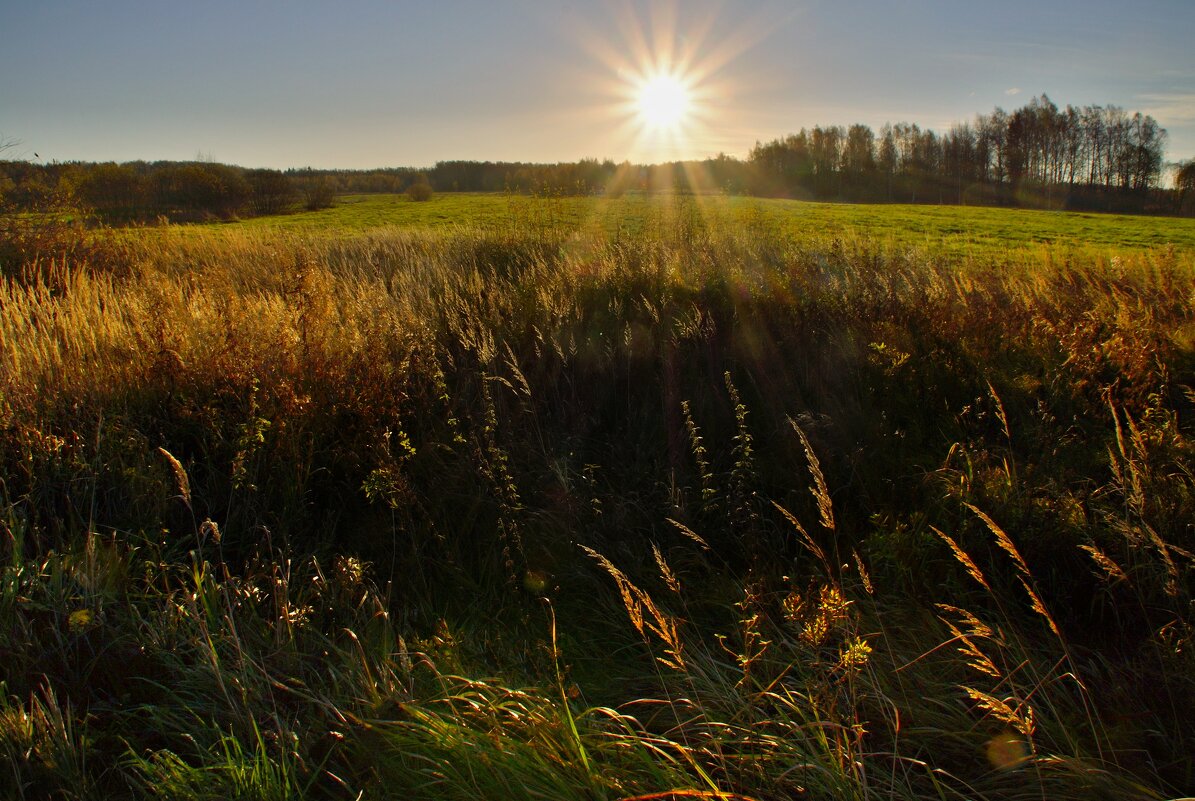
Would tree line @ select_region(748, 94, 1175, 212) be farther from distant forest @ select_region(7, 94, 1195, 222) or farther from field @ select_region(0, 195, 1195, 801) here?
field @ select_region(0, 195, 1195, 801)

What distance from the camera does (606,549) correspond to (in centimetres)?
320

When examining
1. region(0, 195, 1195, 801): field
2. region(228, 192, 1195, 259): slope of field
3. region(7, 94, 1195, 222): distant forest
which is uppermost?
region(7, 94, 1195, 222): distant forest

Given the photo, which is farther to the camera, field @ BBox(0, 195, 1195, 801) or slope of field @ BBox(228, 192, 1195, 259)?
slope of field @ BBox(228, 192, 1195, 259)

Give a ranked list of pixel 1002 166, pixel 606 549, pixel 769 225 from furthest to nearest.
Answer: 1. pixel 1002 166
2. pixel 769 225
3. pixel 606 549

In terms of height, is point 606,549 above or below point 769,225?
below

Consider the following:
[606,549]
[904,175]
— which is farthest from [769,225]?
[904,175]

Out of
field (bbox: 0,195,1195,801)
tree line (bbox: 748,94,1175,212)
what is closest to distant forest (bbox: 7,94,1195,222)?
tree line (bbox: 748,94,1175,212)

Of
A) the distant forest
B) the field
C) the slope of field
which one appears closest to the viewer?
the field

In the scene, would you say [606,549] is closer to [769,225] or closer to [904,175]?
[769,225]

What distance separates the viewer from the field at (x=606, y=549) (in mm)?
1861

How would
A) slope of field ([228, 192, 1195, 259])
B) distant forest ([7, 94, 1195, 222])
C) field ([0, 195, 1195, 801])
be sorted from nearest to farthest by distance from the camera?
1. field ([0, 195, 1195, 801])
2. slope of field ([228, 192, 1195, 259])
3. distant forest ([7, 94, 1195, 222])

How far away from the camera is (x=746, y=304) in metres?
6.35

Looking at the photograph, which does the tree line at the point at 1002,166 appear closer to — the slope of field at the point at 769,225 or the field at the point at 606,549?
the slope of field at the point at 769,225

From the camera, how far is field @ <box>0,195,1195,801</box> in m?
1.86
